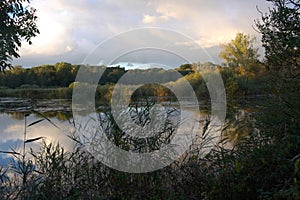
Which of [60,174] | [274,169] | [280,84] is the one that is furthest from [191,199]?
[280,84]

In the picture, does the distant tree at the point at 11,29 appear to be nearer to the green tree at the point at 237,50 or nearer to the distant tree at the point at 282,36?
the distant tree at the point at 282,36

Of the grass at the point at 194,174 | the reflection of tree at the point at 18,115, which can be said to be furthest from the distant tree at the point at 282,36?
the reflection of tree at the point at 18,115

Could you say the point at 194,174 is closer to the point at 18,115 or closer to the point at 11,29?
the point at 11,29

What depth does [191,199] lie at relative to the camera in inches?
104

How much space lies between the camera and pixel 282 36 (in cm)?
309

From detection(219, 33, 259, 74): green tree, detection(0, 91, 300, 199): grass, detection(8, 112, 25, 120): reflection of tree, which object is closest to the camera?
detection(0, 91, 300, 199): grass

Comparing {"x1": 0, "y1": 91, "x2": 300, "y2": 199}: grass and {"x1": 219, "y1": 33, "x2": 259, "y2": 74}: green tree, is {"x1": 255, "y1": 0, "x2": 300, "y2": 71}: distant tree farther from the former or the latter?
{"x1": 219, "y1": 33, "x2": 259, "y2": 74}: green tree

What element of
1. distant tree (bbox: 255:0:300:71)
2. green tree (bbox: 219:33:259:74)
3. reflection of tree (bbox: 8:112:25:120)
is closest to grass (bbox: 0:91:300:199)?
distant tree (bbox: 255:0:300:71)

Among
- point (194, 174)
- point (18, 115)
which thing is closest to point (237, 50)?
point (18, 115)

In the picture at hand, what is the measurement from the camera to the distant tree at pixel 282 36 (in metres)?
2.95

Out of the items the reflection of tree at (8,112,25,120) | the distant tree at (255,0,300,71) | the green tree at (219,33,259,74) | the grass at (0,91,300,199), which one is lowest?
the reflection of tree at (8,112,25,120)

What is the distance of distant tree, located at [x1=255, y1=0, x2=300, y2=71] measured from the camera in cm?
295

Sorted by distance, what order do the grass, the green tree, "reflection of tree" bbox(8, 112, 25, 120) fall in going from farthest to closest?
the green tree < "reflection of tree" bbox(8, 112, 25, 120) < the grass

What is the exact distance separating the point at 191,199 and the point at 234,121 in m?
1.97
